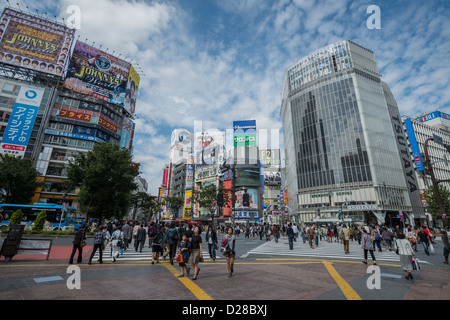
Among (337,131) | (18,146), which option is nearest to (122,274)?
(18,146)

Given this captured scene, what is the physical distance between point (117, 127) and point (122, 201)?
2914cm

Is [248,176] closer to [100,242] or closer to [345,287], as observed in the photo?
[100,242]

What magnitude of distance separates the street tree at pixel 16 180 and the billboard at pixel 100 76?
19688 mm

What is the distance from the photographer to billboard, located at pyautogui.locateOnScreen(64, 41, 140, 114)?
4588cm

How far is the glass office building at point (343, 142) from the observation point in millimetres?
46469

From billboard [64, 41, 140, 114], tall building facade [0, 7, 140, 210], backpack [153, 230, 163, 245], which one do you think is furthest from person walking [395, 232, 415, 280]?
billboard [64, 41, 140, 114]

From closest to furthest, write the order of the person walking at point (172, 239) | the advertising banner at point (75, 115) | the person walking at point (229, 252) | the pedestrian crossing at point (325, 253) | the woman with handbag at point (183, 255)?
1. the woman with handbag at point (183, 255)
2. the person walking at point (229, 252)
3. the person walking at point (172, 239)
4. the pedestrian crossing at point (325, 253)
5. the advertising banner at point (75, 115)

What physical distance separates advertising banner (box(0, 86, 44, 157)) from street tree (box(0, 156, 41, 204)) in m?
3.64

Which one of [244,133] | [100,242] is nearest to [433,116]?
[244,133]

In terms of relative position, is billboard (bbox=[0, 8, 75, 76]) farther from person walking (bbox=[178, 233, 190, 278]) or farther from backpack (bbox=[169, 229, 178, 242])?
person walking (bbox=[178, 233, 190, 278])

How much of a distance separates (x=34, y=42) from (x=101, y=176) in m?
38.2

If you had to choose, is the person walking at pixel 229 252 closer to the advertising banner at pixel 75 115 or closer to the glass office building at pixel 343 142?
the glass office building at pixel 343 142

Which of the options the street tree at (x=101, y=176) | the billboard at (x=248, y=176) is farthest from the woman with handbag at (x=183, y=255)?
the billboard at (x=248, y=176)

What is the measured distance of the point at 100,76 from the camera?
48.6 metres
